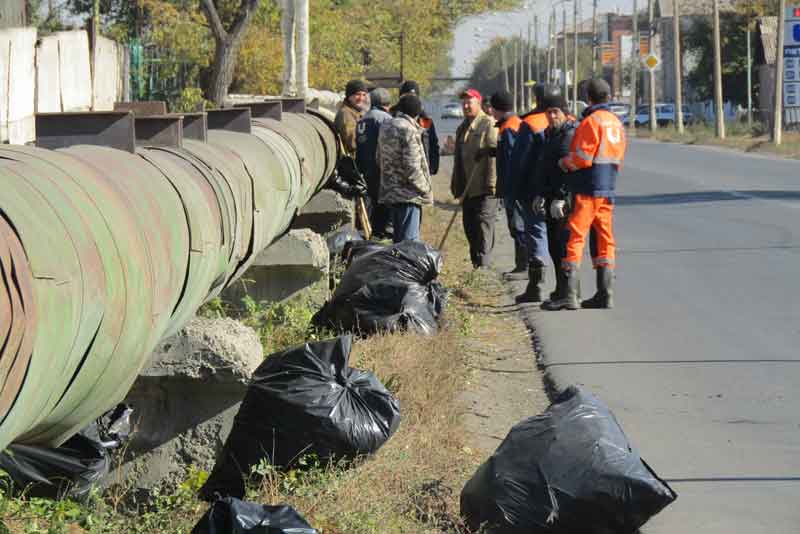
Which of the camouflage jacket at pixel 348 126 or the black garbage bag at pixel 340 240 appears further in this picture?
the camouflage jacket at pixel 348 126

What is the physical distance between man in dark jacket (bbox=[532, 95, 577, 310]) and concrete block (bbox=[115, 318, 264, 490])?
524cm

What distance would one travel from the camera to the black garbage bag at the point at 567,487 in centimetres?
499

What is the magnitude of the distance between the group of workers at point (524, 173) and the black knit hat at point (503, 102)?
1 centimetres

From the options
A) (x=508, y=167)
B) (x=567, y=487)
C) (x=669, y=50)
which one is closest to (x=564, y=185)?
(x=508, y=167)

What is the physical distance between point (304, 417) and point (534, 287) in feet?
19.2

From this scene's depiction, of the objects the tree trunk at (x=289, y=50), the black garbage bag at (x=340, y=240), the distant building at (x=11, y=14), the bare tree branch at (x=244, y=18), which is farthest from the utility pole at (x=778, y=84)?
the distant building at (x=11, y=14)

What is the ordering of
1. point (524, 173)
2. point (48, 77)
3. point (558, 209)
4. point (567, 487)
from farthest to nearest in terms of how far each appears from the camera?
point (48, 77) < point (524, 173) < point (558, 209) < point (567, 487)

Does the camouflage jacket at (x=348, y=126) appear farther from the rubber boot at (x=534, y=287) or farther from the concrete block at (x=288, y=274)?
the concrete block at (x=288, y=274)

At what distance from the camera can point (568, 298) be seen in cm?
1095

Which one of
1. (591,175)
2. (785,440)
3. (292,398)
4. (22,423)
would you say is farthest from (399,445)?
(591,175)

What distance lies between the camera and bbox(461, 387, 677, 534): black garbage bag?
16.4 ft

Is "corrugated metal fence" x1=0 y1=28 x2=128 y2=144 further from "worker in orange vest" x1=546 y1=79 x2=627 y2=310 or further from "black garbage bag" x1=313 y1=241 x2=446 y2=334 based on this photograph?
"worker in orange vest" x1=546 y1=79 x2=627 y2=310

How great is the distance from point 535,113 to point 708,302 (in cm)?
222

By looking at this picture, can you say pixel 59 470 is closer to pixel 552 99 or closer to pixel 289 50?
pixel 552 99
